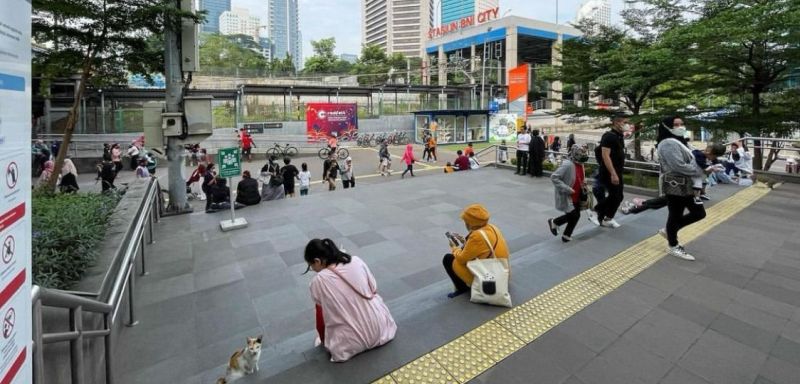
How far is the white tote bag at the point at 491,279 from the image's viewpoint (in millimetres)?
3609

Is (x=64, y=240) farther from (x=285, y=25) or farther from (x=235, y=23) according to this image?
(x=285, y=25)

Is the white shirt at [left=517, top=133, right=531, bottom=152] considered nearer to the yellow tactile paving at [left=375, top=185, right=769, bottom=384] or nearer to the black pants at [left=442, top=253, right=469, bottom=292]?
the yellow tactile paving at [left=375, top=185, right=769, bottom=384]

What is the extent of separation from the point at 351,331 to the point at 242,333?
1.72 metres

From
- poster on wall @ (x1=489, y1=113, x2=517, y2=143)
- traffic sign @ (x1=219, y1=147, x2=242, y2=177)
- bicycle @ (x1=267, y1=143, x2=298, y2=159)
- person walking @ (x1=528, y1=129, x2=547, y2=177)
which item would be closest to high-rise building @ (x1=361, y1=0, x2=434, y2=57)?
poster on wall @ (x1=489, y1=113, x2=517, y2=143)

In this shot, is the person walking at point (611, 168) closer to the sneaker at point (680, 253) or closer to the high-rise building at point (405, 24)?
the sneaker at point (680, 253)

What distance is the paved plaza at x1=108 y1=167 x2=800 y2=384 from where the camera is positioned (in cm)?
296

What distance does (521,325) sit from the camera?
11.3ft

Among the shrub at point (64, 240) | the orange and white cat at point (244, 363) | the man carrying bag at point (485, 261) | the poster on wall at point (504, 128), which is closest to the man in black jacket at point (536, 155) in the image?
the man carrying bag at point (485, 261)

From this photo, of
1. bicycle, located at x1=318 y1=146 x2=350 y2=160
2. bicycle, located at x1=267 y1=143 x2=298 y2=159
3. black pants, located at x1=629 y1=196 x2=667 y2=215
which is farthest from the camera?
bicycle, located at x1=267 y1=143 x2=298 y2=159

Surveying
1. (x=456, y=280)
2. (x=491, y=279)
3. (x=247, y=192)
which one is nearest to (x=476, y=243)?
(x=491, y=279)

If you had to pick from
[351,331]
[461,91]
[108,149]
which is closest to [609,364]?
[351,331]

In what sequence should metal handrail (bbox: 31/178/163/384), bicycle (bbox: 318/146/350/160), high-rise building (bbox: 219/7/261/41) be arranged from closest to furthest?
1. metal handrail (bbox: 31/178/163/384)
2. bicycle (bbox: 318/146/350/160)
3. high-rise building (bbox: 219/7/261/41)

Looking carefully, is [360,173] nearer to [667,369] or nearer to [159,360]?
[159,360]

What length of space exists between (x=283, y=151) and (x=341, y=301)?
24423mm
